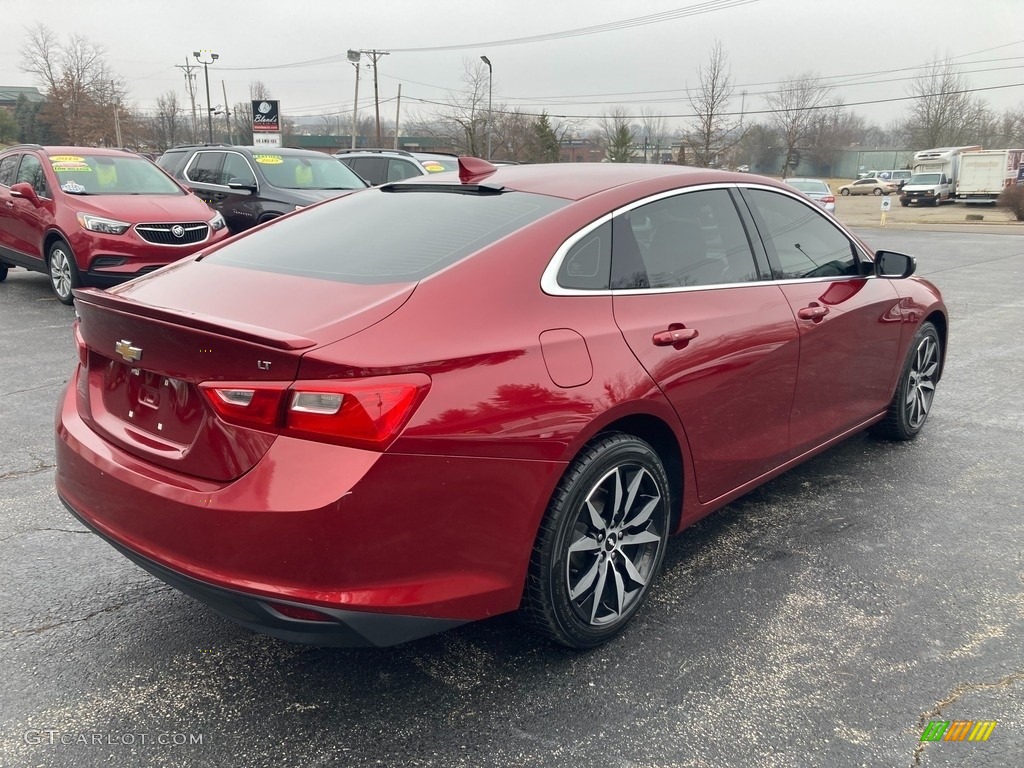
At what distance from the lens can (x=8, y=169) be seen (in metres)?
10.1

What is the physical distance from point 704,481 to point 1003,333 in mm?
6902

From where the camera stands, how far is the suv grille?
8.46 m

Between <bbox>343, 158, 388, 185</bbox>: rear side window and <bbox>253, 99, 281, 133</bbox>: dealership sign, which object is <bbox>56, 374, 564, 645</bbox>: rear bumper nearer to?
<bbox>343, 158, 388, 185</bbox>: rear side window

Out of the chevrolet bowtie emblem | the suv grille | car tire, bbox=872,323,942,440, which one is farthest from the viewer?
the suv grille

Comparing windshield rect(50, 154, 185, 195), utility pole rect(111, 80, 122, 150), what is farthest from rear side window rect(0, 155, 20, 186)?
utility pole rect(111, 80, 122, 150)

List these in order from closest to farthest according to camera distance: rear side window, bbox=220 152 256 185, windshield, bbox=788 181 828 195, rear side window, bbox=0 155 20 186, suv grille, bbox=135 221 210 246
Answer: suv grille, bbox=135 221 210 246 < rear side window, bbox=0 155 20 186 < rear side window, bbox=220 152 256 185 < windshield, bbox=788 181 828 195

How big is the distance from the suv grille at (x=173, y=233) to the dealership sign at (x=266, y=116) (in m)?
36.3

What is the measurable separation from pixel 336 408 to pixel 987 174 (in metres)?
46.5

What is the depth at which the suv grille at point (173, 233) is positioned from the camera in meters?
8.46

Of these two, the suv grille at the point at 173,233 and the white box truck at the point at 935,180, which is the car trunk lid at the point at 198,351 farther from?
the white box truck at the point at 935,180

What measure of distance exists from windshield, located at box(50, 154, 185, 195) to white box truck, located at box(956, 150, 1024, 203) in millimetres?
40107

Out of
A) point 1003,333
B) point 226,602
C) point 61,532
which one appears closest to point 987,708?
point 226,602

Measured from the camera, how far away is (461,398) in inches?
87.7

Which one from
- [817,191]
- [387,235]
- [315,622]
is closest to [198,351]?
[315,622]
